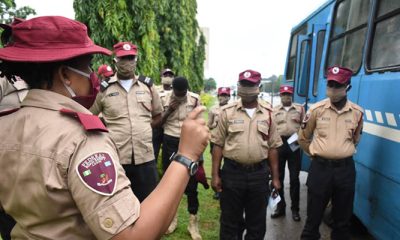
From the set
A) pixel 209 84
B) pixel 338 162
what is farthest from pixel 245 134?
pixel 209 84

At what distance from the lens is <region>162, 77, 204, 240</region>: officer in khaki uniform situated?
13.1 ft

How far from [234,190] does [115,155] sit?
88.4 inches

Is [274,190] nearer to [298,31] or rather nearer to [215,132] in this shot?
[215,132]

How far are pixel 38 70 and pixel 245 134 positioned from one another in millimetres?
2285

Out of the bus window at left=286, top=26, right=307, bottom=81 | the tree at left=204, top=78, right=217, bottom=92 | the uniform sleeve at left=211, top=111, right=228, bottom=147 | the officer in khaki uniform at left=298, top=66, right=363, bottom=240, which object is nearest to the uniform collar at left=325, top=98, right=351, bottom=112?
the officer in khaki uniform at left=298, top=66, right=363, bottom=240

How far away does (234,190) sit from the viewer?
127 inches

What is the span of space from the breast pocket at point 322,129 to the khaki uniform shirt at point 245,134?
434 mm

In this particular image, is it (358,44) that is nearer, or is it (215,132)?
(215,132)

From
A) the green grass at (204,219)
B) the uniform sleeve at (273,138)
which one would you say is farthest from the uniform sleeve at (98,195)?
the green grass at (204,219)

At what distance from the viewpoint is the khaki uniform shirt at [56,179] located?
103 cm

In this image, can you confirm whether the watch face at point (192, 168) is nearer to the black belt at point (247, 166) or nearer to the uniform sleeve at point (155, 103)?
the black belt at point (247, 166)

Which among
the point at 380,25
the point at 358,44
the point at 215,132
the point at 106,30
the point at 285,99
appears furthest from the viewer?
the point at 106,30

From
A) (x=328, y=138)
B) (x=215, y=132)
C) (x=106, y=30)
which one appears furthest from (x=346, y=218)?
(x=106, y=30)

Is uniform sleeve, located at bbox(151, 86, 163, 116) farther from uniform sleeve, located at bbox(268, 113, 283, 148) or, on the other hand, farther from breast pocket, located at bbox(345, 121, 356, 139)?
breast pocket, located at bbox(345, 121, 356, 139)
